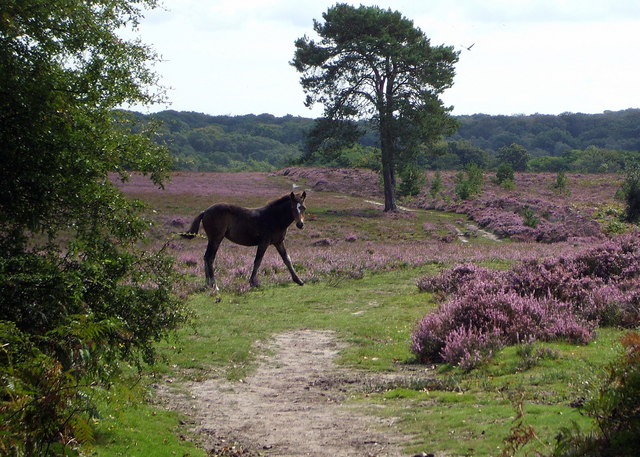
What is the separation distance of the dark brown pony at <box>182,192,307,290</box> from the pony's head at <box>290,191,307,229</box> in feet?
0.75

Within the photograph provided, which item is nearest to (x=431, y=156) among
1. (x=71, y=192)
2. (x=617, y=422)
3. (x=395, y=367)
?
(x=395, y=367)

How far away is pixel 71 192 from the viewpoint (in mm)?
8977

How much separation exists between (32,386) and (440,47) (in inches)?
1994

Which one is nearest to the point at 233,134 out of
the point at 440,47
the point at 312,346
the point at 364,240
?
the point at 440,47

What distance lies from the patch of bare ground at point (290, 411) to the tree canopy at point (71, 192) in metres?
1.40

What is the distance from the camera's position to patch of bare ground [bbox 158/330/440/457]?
8.18 m

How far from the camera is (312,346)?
1442cm

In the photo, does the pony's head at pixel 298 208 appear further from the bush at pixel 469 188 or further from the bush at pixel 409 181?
the bush at pixel 409 181

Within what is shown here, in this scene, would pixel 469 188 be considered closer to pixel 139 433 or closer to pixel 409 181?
pixel 409 181

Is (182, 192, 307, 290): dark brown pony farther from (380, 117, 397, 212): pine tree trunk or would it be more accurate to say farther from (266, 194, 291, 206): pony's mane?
(380, 117, 397, 212): pine tree trunk

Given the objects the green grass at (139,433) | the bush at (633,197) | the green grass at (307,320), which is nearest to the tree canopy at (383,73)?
the bush at (633,197)

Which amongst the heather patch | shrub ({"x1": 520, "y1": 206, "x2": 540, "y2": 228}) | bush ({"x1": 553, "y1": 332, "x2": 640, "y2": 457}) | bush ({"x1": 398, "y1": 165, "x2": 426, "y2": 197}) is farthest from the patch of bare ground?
bush ({"x1": 398, "y1": 165, "x2": 426, "y2": 197})

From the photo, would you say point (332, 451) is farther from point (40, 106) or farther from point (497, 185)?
point (497, 185)

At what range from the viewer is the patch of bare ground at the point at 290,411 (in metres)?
8.18
